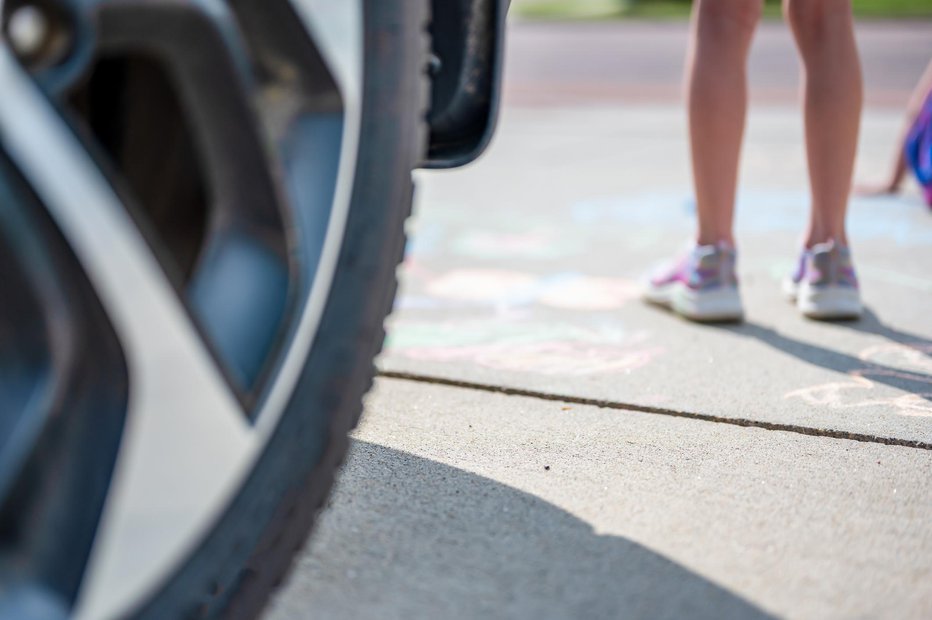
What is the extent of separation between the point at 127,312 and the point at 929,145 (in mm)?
3556

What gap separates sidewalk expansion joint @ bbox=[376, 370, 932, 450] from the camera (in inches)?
73.1

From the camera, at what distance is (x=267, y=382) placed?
1.08m

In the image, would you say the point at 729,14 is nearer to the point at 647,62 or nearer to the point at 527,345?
the point at 527,345

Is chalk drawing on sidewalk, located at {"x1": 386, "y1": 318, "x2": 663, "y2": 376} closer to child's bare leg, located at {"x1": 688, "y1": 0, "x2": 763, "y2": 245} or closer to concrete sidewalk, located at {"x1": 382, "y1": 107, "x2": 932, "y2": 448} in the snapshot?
concrete sidewalk, located at {"x1": 382, "y1": 107, "x2": 932, "y2": 448}

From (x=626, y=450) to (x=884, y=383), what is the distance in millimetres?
670

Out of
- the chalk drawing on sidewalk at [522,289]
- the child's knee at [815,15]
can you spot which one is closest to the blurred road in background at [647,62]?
the chalk drawing on sidewalk at [522,289]

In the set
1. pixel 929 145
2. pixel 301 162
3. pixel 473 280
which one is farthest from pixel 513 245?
pixel 301 162

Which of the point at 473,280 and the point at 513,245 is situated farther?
the point at 513,245

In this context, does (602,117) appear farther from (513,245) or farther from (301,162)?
(301,162)

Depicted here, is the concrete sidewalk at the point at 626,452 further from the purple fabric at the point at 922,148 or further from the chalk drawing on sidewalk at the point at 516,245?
the purple fabric at the point at 922,148

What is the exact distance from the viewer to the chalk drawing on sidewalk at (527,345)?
2309mm

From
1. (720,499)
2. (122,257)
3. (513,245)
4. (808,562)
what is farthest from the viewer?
(513,245)

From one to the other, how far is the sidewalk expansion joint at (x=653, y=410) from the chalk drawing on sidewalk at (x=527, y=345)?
0.12 m

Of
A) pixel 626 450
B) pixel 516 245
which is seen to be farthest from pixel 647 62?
pixel 626 450
